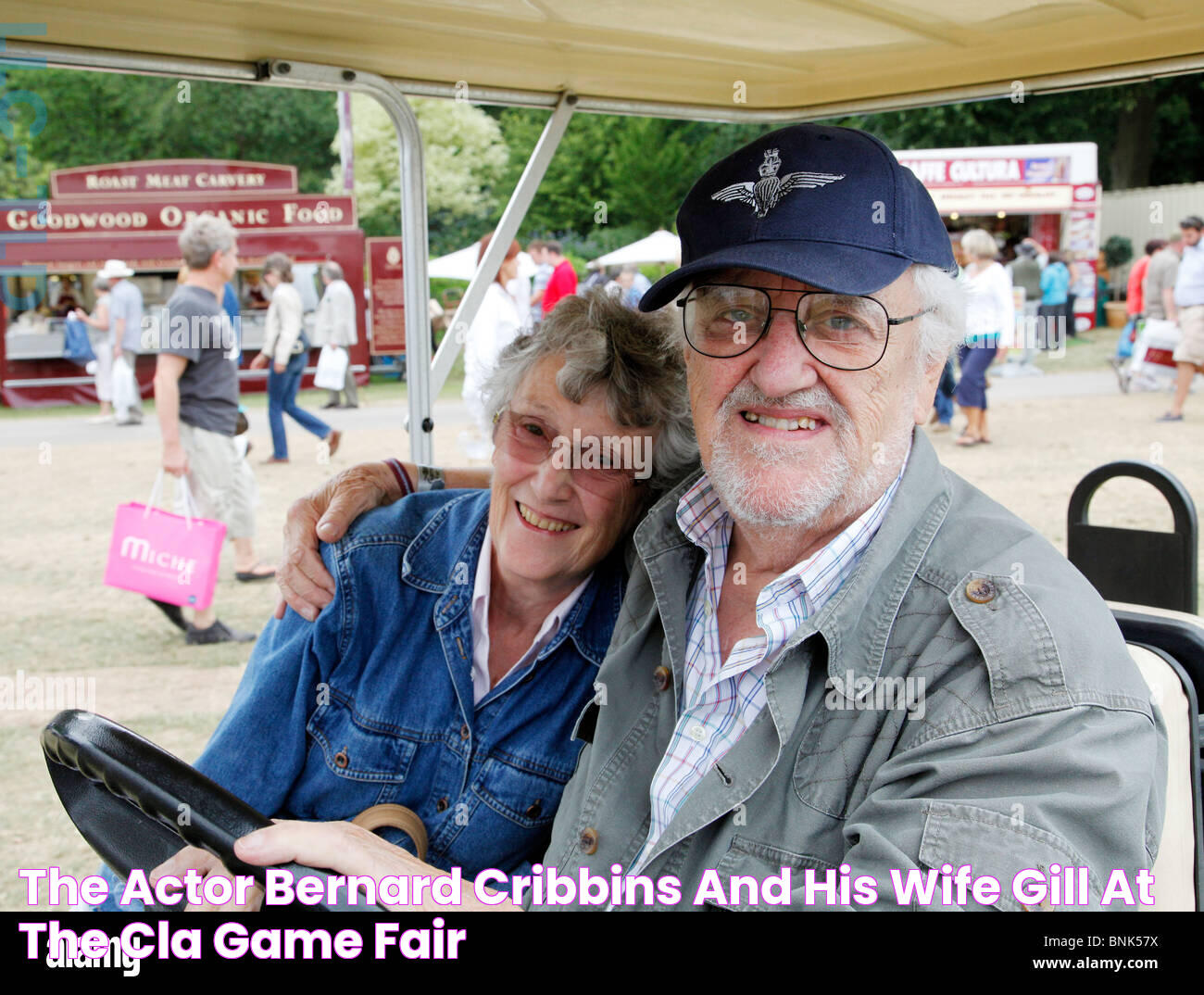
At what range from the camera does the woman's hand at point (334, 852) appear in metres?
1.22

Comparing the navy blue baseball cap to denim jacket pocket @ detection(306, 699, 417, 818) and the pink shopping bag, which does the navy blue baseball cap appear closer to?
denim jacket pocket @ detection(306, 699, 417, 818)

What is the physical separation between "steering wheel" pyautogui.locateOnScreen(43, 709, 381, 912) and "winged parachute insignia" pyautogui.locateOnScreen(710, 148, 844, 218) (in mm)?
1133

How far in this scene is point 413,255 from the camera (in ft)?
10.0

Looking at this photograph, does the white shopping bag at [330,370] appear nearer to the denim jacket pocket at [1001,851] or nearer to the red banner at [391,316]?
the red banner at [391,316]

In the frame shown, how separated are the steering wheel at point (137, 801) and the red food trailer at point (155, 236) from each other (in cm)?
1595

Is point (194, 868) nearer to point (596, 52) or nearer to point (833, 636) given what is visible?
point (833, 636)

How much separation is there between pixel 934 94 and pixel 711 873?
2182 millimetres

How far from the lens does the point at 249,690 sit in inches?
81.8

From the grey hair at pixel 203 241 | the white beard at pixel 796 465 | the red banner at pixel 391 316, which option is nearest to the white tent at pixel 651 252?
the grey hair at pixel 203 241

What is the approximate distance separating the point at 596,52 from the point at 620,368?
0.95 metres

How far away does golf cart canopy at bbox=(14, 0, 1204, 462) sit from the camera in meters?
2.17

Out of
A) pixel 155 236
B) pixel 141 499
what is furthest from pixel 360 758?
pixel 155 236

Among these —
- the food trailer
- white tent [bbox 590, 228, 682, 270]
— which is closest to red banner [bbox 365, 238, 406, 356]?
white tent [bbox 590, 228, 682, 270]
